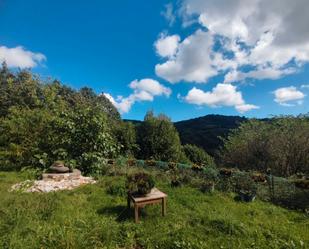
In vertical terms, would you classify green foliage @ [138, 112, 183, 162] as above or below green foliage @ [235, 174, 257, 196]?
above

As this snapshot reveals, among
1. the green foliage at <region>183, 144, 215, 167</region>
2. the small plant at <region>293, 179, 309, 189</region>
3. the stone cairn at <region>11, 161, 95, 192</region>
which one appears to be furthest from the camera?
the green foliage at <region>183, 144, 215, 167</region>

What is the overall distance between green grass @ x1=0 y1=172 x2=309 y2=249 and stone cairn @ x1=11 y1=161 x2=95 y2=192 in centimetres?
111

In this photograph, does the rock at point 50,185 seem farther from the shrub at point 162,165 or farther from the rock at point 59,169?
the shrub at point 162,165

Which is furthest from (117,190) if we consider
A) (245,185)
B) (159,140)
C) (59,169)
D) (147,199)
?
(159,140)

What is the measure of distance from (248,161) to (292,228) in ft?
24.1

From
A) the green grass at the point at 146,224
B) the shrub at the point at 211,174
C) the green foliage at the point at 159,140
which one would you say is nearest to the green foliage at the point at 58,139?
the green grass at the point at 146,224

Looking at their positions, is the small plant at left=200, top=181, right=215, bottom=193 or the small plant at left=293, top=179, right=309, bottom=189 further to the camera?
the small plant at left=200, top=181, right=215, bottom=193

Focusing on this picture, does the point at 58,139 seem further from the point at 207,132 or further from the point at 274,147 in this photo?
the point at 207,132

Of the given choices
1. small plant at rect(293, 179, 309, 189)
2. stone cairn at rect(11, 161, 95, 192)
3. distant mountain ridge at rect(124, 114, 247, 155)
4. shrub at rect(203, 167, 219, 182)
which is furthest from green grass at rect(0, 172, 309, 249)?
distant mountain ridge at rect(124, 114, 247, 155)

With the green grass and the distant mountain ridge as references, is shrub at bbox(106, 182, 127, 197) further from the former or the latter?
the distant mountain ridge

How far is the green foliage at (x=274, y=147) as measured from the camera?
32.5ft

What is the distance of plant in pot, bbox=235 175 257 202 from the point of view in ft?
20.7

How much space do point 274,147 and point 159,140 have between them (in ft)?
31.6

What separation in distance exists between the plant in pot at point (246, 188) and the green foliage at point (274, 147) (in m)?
4.30
